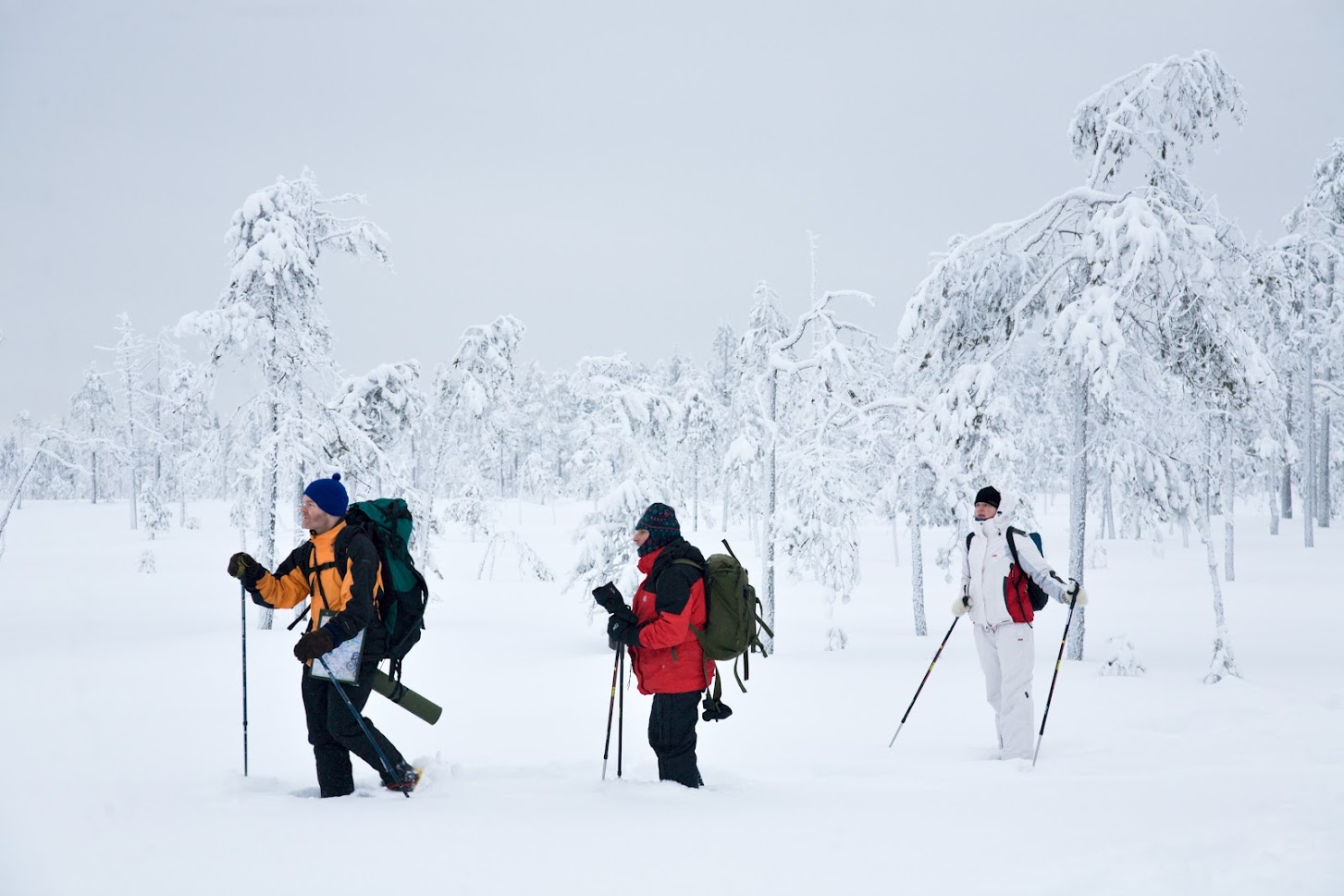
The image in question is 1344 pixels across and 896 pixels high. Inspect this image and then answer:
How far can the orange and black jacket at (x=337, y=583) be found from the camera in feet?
16.1

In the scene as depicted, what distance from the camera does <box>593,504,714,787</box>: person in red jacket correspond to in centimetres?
524

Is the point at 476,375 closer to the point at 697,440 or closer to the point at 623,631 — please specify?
the point at 623,631

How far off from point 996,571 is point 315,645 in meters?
5.36

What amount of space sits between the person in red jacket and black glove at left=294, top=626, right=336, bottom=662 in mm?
1581

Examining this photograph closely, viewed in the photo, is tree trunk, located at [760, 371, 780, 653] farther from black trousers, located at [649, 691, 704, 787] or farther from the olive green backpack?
the olive green backpack

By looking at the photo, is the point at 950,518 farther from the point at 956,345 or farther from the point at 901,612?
the point at 901,612

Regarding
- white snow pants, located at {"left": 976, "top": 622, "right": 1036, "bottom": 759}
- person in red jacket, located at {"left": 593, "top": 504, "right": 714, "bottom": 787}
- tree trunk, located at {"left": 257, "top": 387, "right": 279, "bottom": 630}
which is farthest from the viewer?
tree trunk, located at {"left": 257, "top": 387, "right": 279, "bottom": 630}

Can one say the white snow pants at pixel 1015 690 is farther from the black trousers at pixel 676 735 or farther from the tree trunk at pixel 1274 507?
the tree trunk at pixel 1274 507

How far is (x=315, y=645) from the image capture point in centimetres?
478

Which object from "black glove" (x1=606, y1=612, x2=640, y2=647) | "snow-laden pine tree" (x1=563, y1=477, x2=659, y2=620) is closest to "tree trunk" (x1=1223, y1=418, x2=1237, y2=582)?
"snow-laden pine tree" (x1=563, y1=477, x2=659, y2=620)

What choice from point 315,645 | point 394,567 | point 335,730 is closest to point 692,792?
point 335,730

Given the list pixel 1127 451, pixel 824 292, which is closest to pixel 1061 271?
pixel 1127 451

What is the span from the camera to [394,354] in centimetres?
2100

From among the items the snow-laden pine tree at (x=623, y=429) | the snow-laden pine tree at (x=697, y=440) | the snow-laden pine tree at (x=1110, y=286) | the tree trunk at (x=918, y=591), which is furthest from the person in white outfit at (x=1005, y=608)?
the snow-laden pine tree at (x=697, y=440)
